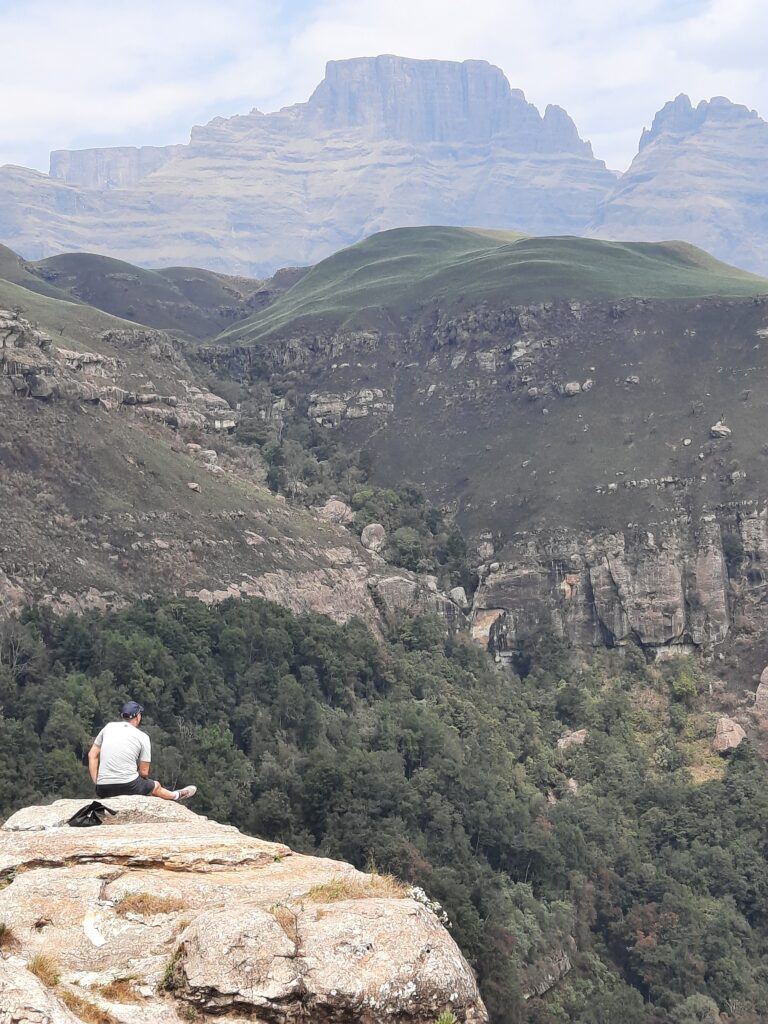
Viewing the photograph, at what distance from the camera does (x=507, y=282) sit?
162 m

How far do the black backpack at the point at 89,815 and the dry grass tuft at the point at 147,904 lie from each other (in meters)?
4.16

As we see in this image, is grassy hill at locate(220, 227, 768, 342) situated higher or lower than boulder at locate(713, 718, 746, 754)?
higher

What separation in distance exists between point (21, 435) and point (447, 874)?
56383 mm

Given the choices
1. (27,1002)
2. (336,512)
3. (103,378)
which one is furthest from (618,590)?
(27,1002)

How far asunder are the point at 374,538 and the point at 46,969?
105277 millimetres

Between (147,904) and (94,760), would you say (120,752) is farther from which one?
(147,904)

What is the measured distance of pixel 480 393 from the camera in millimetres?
147125

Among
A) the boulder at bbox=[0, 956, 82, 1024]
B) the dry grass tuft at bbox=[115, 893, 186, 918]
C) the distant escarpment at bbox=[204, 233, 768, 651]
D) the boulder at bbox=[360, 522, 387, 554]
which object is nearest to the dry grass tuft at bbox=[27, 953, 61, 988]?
the boulder at bbox=[0, 956, 82, 1024]

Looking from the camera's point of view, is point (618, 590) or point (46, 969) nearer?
point (46, 969)

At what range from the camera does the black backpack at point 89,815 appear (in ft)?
65.4

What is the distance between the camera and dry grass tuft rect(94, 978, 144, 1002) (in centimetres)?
1422

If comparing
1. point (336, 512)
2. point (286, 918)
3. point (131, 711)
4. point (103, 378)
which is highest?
point (103, 378)

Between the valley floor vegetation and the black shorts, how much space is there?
35.6m

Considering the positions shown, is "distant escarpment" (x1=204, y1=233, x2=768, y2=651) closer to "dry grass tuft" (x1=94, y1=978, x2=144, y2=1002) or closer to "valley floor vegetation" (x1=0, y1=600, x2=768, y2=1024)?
"valley floor vegetation" (x1=0, y1=600, x2=768, y2=1024)
